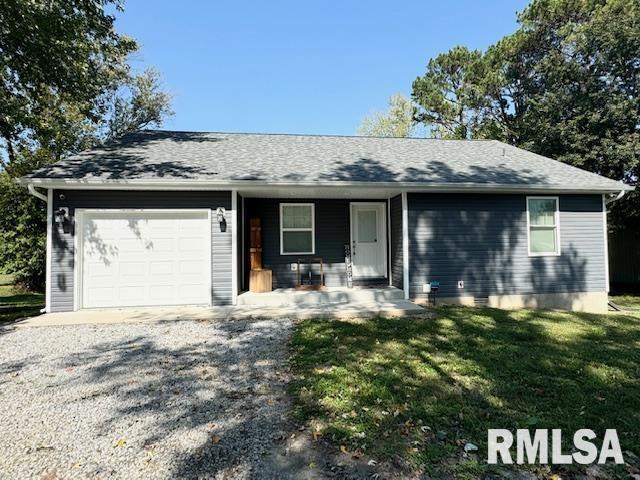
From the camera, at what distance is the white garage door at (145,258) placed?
7.39 metres

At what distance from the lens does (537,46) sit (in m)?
15.7

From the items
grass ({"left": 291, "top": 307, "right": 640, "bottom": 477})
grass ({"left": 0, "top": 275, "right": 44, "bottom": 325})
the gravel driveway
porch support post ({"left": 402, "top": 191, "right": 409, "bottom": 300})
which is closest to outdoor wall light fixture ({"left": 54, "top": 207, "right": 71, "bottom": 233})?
grass ({"left": 0, "top": 275, "right": 44, "bottom": 325})

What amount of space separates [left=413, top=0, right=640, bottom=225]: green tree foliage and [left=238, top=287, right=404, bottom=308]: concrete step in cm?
989

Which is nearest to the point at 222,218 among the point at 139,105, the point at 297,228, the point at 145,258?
the point at 145,258

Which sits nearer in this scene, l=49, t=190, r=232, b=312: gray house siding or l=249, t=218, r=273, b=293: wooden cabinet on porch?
l=49, t=190, r=232, b=312: gray house siding

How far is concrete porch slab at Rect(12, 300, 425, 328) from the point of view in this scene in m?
6.48

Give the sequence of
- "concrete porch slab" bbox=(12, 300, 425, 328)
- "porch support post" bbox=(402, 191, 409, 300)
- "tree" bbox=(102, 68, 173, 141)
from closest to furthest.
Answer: "concrete porch slab" bbox=(12, 300, 425, 328) < "porch support post" bbox=(402, 191, 409, 300) < "tree" bbox=(102, 68, 173, 141)

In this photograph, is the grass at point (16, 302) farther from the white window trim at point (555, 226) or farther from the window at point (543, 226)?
the window at point (543, 226)

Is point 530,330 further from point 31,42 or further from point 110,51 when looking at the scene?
point 110,51

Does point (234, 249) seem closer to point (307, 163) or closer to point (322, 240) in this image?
point (322, 240)

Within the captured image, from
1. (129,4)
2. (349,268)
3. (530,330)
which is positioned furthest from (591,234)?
(129,4)

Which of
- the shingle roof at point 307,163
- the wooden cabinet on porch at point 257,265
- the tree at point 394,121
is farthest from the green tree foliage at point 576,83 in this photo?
the wooden cabinet on porch at point 257,265

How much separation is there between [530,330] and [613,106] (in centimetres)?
1125

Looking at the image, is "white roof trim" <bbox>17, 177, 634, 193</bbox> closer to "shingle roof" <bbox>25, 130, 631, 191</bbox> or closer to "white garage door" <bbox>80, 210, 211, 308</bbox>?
"shingle roof" <bbox>25, 130, 631, 191</bbox>
